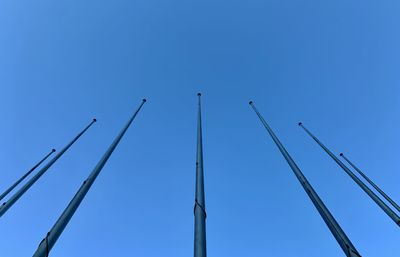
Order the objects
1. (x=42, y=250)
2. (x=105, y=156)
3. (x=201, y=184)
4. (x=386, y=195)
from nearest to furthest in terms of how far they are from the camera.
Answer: (x=42, y=250), (x=201, y=184), (x=105, y=156), (x=386, y=195)

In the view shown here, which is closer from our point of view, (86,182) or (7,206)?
A: (86,182)

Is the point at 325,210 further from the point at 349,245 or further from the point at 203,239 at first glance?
the point at 203,239

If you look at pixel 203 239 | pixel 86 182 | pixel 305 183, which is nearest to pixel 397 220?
pixel 305 183

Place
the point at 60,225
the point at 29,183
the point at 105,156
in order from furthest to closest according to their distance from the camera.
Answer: the point at 29,183
the point at 105,156
the point at 60,225

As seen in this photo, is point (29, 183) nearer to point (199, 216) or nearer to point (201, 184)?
point (201, 184)

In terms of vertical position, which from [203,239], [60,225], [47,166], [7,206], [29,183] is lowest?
[203,239]

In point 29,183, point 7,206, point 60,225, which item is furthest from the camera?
point 29,183

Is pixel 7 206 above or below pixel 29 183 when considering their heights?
below

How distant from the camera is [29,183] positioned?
16422 mm

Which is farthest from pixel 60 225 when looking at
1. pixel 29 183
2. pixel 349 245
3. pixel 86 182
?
pixel 29 183

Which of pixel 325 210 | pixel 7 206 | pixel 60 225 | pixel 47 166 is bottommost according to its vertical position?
pixel 60 225

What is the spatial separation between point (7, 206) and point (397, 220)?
774 inches

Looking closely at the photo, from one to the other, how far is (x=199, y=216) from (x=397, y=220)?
39.2 feet

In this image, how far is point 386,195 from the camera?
18328 mm
